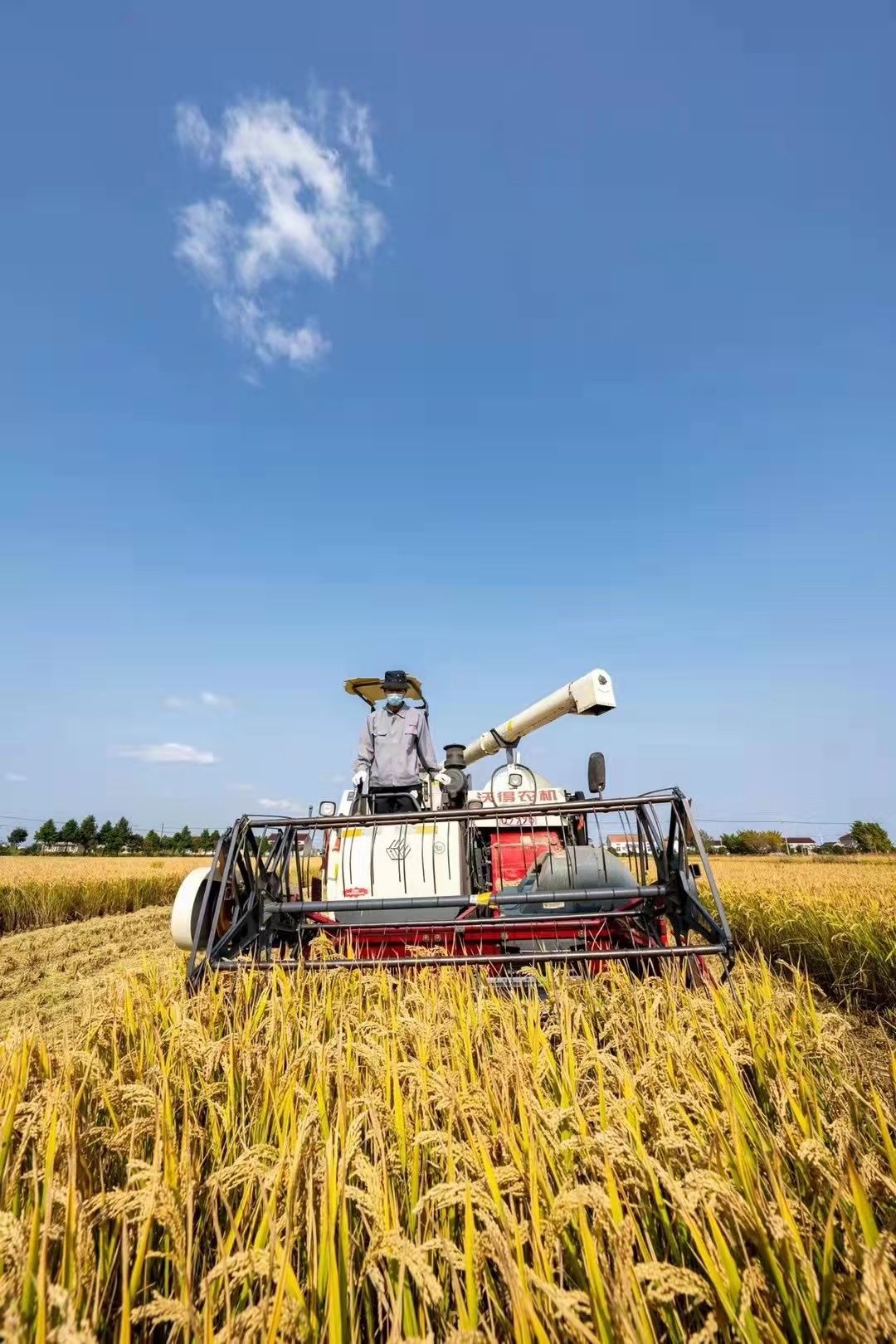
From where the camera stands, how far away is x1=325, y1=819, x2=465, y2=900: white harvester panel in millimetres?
5082

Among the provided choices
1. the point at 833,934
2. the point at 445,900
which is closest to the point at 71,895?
the point at 445,900

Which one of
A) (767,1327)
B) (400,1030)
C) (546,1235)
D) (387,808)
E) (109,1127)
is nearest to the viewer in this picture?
(767,1327)

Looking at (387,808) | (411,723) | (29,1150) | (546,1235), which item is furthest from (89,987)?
(546,1235)

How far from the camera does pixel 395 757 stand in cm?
573

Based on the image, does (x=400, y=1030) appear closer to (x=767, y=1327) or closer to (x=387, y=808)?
(x=767, y=1327)

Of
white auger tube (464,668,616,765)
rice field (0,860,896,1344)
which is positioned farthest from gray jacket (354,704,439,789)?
rice field (0,860,896,1344)

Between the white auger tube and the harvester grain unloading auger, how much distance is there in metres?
1.00

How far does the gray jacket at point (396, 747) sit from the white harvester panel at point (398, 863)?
1.96ft

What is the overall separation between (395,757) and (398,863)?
3.16ft

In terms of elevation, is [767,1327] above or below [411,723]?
below

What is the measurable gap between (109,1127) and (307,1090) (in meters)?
0.55

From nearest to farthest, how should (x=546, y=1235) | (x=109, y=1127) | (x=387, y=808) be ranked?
1. (x=546, y=1235)
2. (x=109, y=1127)
3. (x=387, y=808)

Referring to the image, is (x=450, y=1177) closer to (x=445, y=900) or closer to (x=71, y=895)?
(x=445, y=900)

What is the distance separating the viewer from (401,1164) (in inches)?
60.2
